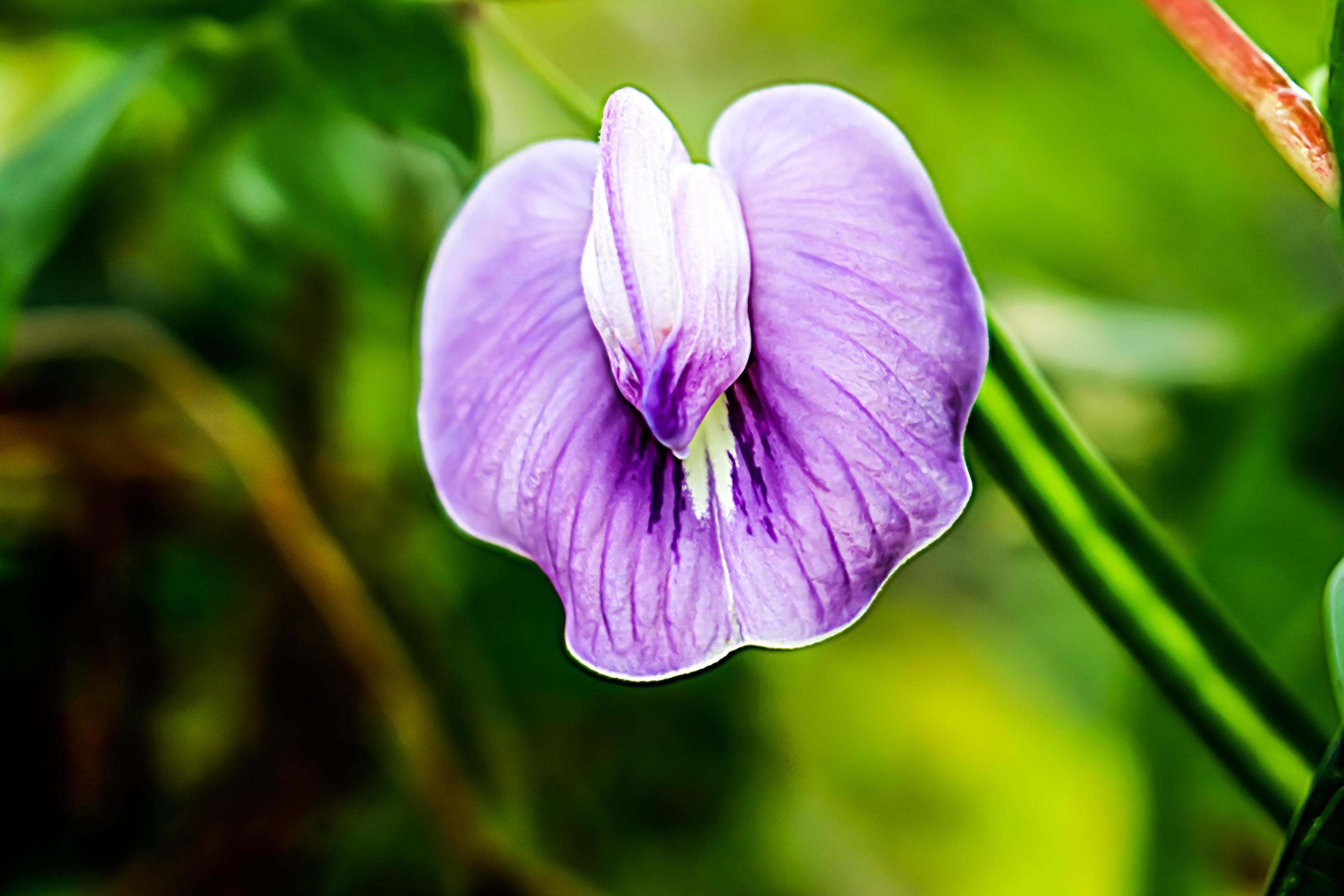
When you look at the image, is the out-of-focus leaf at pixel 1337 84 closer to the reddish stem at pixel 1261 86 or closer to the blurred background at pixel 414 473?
the reddish stem at pixel 1261 86

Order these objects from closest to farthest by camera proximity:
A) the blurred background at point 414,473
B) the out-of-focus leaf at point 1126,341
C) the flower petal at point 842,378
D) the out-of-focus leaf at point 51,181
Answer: the flower petal at point 842,378, the out-of-focus leaf at point 51,181, the blurred background at point 414,473, the out-of-focus leaf at point 1126,341

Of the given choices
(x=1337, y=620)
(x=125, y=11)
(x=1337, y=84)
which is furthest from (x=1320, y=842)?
(x=125, y=11)

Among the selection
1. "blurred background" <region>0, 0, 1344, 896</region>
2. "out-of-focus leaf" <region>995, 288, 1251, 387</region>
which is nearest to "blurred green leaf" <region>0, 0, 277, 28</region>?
"blurred background" <region>0, 0, 1344, 896</region>

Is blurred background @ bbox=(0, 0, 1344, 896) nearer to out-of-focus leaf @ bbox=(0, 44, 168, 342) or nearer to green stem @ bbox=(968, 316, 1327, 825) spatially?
out-of-focus leaf @ bbox=(0, 44, 168, 342)

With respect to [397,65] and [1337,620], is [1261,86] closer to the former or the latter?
[1337,620]

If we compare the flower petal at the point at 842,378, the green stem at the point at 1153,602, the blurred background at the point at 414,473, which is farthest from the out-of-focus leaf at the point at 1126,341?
the flower petal at the point at 842,378

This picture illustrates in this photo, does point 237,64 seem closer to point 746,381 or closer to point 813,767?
point 746,381
